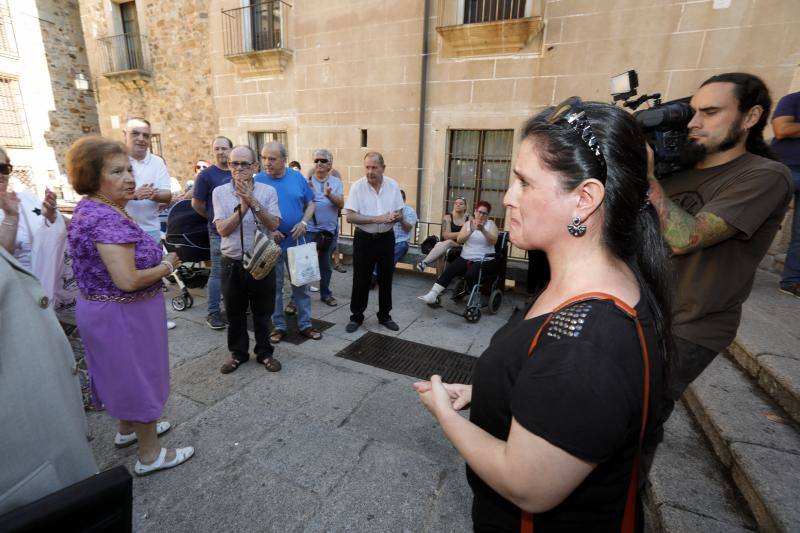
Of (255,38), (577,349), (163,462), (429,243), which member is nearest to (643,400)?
(577,349)

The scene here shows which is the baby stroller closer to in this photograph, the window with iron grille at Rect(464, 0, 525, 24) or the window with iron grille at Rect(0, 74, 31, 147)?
the window with iron grille at Rect(464, 0, 525, 24)

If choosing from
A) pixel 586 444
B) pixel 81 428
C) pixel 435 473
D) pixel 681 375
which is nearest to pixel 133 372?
pixel 81 428

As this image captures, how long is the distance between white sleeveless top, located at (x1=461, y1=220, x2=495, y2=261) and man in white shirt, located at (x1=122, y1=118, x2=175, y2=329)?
3805mm

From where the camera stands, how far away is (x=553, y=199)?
0.92m

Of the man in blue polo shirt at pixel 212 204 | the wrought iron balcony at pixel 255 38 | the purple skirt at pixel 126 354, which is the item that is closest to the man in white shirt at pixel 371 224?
the man in blue polo shirt at pixel 212 204

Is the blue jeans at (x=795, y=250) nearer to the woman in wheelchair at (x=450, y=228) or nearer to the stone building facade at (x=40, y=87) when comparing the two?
the woman in wheelchair at (x=450, y=228)

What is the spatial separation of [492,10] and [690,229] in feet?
24.3

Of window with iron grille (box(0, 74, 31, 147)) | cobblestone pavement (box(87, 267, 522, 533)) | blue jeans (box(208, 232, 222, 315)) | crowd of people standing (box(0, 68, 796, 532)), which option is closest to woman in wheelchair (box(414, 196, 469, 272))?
cobblestone pavement (box(87, 267, 522, 533))

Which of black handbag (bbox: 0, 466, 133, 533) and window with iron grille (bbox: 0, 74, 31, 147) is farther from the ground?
window with iron grille (bbox: 0, 74, 31, 147)

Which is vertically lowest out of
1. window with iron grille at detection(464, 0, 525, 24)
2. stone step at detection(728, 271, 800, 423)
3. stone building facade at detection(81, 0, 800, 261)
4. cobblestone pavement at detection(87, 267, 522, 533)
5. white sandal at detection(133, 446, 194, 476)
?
cobblestone pavement at detection(87, 267, 522, 533)

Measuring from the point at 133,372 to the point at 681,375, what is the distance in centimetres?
296

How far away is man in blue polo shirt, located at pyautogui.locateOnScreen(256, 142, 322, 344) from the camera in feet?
13.4

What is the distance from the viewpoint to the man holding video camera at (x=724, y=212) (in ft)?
5.33

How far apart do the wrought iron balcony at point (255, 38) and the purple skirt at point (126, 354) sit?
9.03 meters
